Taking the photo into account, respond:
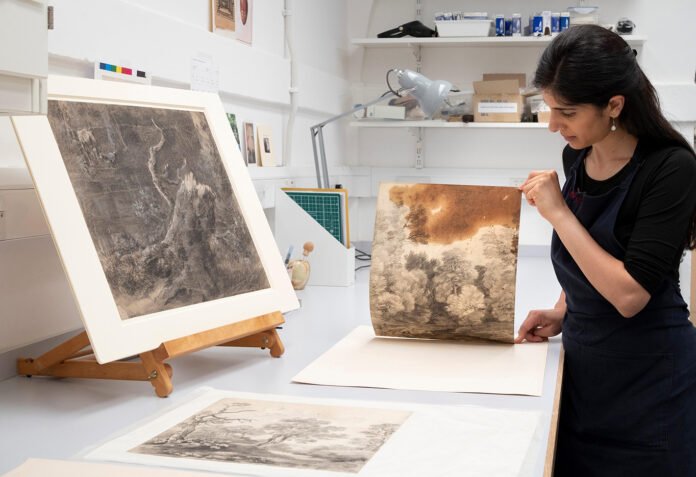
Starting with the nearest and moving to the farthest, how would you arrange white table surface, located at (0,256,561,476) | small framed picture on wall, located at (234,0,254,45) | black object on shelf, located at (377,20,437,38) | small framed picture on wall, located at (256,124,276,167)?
white table surface, located at (0,256,561,476)
small framed picture on wall, located at (234,0,254,45)
small framed picture on wall, located at (256,124,276,167)
black object on shelf, located at (377,20,437,38)

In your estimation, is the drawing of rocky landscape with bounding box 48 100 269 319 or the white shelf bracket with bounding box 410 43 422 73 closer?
the drawing of rocky landscape with bounding box 48 100 269 319

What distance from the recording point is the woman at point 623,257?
4.18 feet

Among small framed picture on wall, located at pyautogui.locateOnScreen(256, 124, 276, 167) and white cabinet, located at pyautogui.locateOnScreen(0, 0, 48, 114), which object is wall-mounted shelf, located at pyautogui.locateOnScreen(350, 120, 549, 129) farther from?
white cabinet, located at pyautogui.locateOnScreen(0, 0, 48, 114)

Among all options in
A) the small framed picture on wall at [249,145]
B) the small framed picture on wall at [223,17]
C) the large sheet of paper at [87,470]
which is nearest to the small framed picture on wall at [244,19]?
the small framed picture on wall at [223,17]

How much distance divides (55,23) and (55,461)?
3.04ft

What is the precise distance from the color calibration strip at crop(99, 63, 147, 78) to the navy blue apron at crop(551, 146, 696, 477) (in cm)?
98

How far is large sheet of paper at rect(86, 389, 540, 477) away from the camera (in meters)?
0.95

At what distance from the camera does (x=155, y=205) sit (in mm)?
1438

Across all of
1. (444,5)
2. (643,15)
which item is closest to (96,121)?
(444,5)

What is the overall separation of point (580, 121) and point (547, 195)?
148 millimetres

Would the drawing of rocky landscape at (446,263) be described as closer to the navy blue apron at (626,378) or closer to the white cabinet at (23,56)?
the navy blue apron at (626,378)

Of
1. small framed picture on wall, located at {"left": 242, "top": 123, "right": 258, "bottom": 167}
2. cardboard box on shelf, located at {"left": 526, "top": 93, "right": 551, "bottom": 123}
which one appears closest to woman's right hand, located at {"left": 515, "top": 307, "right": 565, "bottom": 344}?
small framed picture on wall, located at {"left": 242, "top": 123, "right": 258, "bottom": 167}

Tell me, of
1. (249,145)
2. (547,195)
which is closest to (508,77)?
(249,145)

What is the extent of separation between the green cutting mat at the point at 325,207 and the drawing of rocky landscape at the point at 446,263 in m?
0.87
